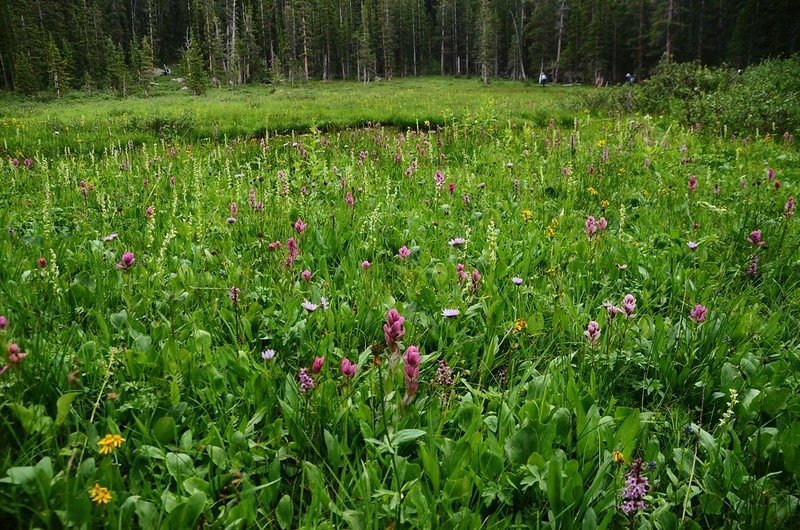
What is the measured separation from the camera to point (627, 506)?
142cm

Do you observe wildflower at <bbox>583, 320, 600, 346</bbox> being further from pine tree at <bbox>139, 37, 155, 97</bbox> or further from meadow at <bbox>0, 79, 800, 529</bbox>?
pine tree at <bbox>139, 37, 155, 97</bbox>

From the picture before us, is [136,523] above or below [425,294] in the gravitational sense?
below

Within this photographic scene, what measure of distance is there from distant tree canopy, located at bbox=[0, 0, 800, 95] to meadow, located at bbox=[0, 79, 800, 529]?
58.6 meters

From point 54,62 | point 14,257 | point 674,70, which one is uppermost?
point 54,62

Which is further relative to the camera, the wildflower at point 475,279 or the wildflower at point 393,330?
the wildflower at point 475,279

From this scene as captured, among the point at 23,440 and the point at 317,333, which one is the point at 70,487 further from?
the point at 317,333

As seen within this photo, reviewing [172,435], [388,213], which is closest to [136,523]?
[172,435]

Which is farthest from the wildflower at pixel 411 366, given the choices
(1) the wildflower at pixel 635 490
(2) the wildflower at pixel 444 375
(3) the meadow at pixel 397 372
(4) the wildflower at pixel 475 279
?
(4) the wildflower at pixel 475 279

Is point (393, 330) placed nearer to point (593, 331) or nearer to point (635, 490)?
point (635, 490)

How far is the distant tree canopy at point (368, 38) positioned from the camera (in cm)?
5978

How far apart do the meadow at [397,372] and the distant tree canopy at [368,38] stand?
58.6 meters

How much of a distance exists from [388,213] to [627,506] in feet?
11.9

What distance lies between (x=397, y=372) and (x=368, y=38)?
83938mm

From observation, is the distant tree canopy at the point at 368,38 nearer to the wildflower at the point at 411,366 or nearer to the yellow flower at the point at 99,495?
the wildflower at the point at 411,366
